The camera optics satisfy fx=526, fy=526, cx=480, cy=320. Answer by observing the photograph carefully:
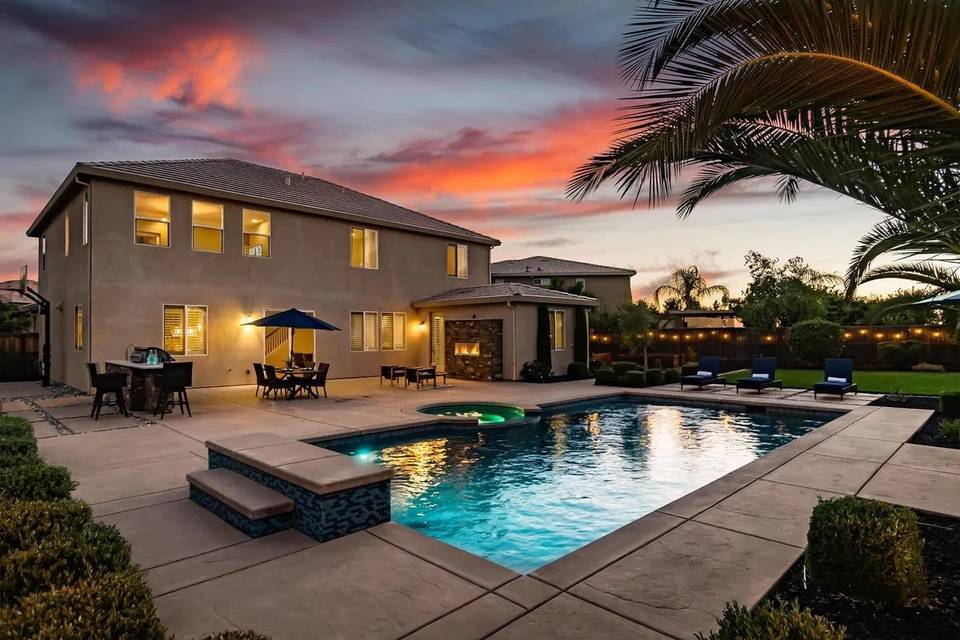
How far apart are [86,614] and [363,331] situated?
17749 millimetres

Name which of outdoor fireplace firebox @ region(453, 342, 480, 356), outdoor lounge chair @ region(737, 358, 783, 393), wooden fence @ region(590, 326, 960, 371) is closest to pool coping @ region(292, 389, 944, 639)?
outdoor lounge chair @ region(737, 358, 783, 393)

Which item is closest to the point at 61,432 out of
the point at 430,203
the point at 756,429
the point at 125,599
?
the point at 125,599

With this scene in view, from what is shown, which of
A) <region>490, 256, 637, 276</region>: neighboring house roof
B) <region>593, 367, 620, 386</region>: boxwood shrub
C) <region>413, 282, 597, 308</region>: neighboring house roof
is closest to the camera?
<region>593, 367, 620, 386</region>: boxwood shrub

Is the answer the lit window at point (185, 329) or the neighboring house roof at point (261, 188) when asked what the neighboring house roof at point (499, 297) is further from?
the lit window at point (185, 329)

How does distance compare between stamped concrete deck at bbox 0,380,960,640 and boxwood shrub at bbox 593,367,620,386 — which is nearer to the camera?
stamped concrete deck at bbox 0,380,960,640

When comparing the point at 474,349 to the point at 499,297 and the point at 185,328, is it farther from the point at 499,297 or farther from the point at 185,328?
the point at 185,328

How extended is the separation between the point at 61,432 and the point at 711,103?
1094 cm

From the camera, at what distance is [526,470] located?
7727mm

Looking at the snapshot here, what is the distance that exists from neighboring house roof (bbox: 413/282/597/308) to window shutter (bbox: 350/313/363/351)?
96.4 inches

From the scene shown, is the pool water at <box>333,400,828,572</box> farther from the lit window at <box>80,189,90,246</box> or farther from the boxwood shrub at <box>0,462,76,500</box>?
the lit window at <box>80,189,90,246</box>

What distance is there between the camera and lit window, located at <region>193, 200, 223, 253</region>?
53.5 ft

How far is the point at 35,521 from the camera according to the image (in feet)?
10.9

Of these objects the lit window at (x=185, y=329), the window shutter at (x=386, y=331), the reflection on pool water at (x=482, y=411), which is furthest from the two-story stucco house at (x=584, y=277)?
the reflection on pool water at (x=482, y=411)

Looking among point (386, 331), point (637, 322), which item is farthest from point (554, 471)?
point (386, 331)
